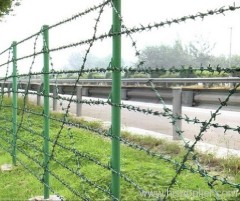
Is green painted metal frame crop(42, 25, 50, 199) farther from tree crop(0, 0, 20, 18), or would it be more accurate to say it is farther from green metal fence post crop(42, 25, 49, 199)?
tree crop(0, 0, 20, 18)

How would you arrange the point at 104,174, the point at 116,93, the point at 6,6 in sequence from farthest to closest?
1. the point at 6,6
2. the point at 104,174
3. the point at 116,93

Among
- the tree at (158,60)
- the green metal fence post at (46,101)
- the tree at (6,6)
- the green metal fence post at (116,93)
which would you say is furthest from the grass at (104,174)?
the tree at (6,6)

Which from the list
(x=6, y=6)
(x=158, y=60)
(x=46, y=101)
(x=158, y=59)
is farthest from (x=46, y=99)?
(x=6, y=6)

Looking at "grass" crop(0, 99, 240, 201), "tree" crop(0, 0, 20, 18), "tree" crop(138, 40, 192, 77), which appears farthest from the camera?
"tree" crop(0, 0, 20, 18)

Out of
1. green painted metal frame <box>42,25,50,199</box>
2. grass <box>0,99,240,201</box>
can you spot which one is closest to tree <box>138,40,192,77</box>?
grass <box>0,99,240,201</box>

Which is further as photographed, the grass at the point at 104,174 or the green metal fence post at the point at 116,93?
the grass at the point at 104,174

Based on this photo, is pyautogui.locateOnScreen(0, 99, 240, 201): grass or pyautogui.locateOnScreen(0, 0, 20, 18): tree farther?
pyautogui.locateOnScreen(0, 0, 20, 18): tree

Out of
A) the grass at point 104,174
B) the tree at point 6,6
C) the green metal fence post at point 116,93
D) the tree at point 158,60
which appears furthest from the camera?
the tree at point 6,6

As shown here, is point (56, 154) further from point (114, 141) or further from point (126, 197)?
point (114, 141)

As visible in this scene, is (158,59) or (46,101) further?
(158,59)

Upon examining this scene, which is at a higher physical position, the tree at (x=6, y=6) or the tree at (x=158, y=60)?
the tree at (x=6, y=6)

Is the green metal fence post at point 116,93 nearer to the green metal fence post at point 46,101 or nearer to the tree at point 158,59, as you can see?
the tree at point 158,59

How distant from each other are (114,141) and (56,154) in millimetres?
3615

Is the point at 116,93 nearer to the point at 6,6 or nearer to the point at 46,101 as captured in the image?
the point at 46,101
